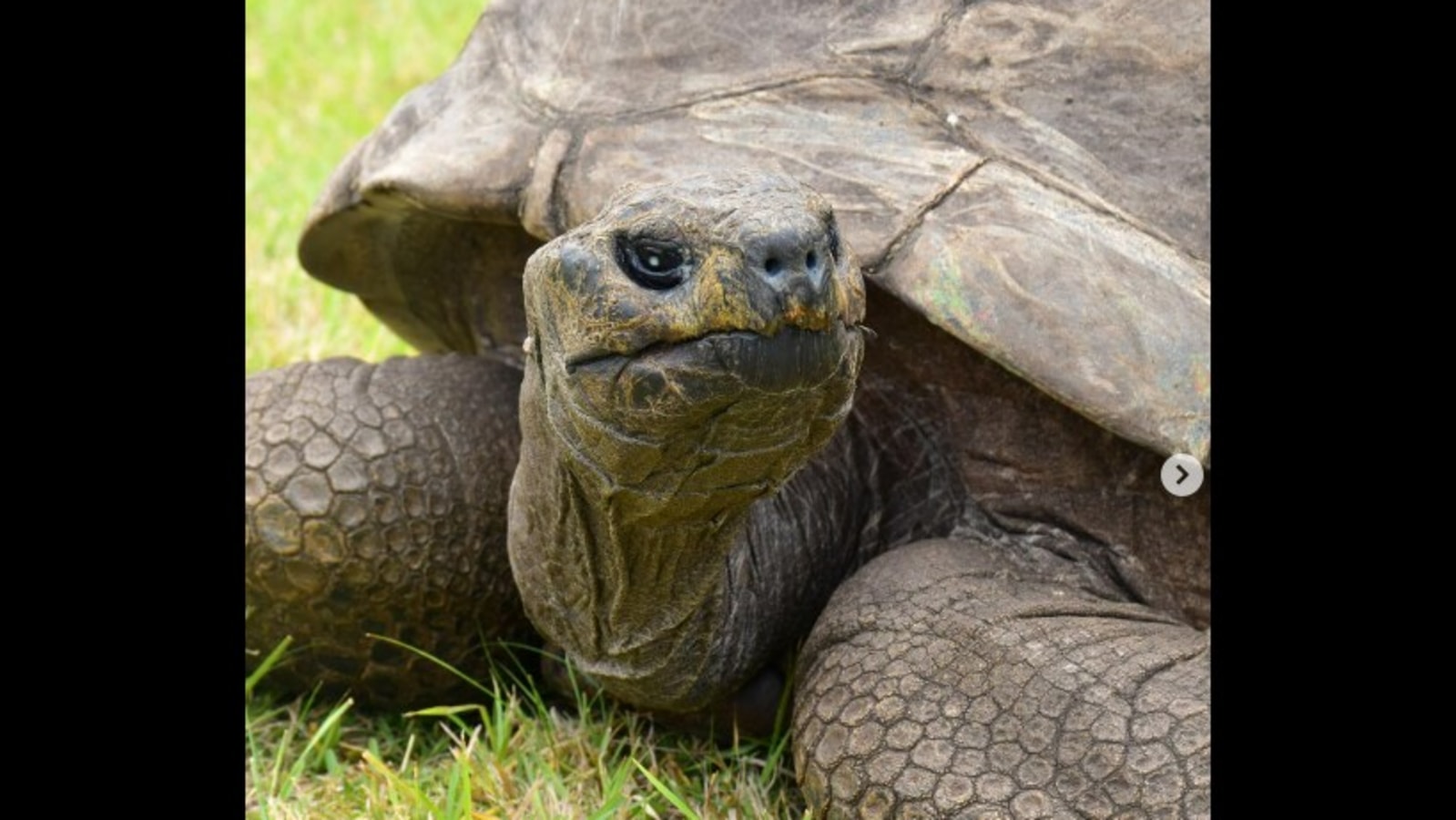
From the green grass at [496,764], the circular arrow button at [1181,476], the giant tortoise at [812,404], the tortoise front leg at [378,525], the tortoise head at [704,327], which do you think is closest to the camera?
the tortoise head at [704,327]

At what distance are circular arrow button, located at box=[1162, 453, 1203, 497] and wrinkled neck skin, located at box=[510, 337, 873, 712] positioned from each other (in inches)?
19.3

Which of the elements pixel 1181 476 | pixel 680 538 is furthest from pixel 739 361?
pixel 1181 476

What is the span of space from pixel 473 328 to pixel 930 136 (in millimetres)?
1144

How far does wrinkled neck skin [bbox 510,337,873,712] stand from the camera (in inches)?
78.4

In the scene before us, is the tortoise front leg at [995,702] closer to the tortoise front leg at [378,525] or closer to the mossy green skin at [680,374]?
the mossy green skin at [680,374]

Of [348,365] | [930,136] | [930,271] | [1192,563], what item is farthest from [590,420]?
[348,365]

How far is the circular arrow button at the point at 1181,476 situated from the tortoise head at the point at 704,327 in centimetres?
62

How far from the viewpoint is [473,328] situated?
11.1ft

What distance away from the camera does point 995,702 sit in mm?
2275

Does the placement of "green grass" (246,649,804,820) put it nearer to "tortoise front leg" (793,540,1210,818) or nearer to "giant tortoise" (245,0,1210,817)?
"giant tortoise" (245,0,1210,817)

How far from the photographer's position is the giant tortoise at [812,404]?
6.33ft

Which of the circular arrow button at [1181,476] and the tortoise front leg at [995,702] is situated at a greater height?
the circular arrow button at [1181,476]

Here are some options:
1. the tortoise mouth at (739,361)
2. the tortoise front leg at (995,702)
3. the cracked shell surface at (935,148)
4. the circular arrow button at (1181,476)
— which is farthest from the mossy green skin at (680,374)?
the circular arrow button at (1181,476)

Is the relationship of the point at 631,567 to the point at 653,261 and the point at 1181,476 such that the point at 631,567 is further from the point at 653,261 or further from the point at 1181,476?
the point at 1181,476
